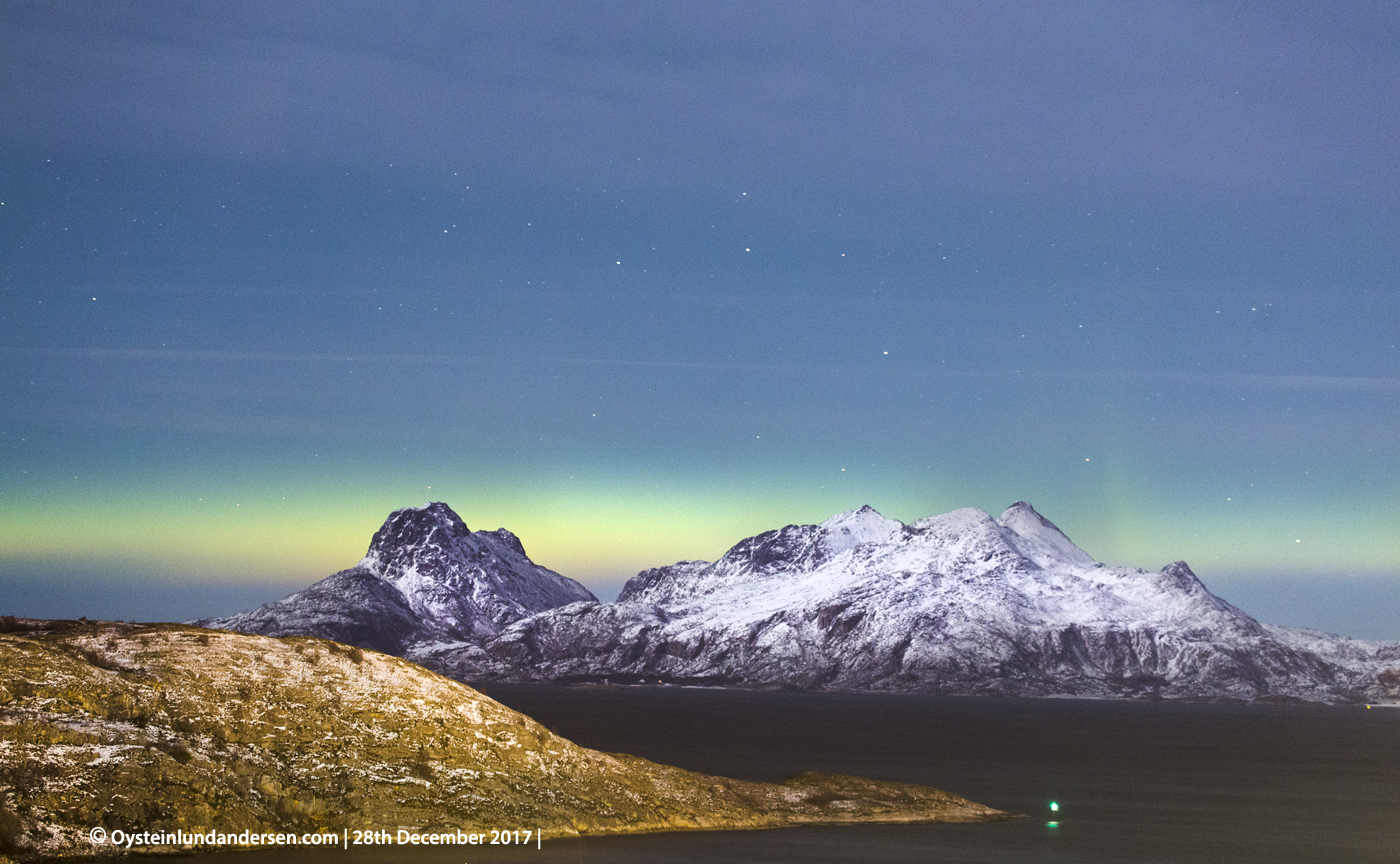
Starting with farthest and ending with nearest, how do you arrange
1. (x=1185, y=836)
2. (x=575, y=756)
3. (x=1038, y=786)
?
(x=1038, y=786) < (x=1185, y=836) < (x=575, y=756)

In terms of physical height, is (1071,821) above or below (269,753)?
below

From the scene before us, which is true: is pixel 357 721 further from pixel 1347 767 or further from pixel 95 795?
pixel 1347 767

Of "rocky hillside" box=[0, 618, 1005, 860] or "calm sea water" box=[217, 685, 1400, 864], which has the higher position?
"rocky hillside" box=[0, 618, 1005, 860]

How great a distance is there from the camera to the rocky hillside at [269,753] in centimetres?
5166

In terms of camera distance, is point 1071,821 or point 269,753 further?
point 1071,821

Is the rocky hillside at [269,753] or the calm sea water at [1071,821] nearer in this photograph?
the rocky hillside at [269,753]

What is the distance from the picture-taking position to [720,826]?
6512 centimetres

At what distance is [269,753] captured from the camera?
187 feet

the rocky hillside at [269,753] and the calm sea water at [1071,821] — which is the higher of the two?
the rocky hillside at [269,753]

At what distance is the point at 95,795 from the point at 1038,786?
91.9 metres

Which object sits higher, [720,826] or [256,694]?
[256,694]

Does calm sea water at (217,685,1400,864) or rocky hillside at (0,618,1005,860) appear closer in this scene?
rocky hillside at (0,618,1005,860)

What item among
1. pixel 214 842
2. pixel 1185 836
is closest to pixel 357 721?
pixel 214 842

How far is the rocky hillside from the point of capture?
5166cm
